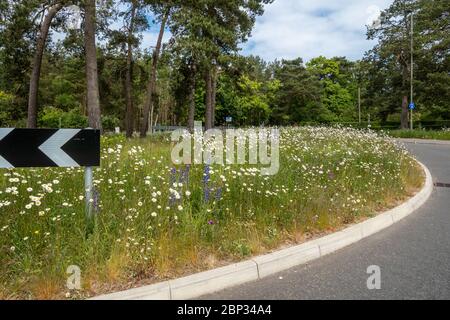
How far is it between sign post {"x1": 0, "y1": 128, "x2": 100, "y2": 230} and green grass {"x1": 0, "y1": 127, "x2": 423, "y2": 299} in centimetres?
45

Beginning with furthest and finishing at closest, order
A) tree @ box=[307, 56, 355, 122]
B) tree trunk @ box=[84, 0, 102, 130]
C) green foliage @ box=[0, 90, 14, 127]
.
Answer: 1. tree @ box=[307, 56, 355, 122]
2. green foliage @ box=[0, 90, 14, 127]
3. tree trunk @ box=[84, 0, 102, 130]

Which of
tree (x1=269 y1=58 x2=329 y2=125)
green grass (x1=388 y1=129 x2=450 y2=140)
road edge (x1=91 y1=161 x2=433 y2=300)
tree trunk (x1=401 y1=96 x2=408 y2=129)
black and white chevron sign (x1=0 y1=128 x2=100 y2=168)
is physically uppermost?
tree (x1=269 y1=58 x2=329 y2=125)

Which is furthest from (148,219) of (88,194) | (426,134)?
(426,134)

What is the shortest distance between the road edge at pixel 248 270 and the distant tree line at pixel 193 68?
42.7ft

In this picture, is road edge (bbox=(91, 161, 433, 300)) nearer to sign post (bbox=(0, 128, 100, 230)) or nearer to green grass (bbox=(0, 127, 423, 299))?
green grass (bbox=(0, 127, 423, 299))

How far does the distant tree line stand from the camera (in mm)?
18658

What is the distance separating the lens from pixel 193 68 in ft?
80.4

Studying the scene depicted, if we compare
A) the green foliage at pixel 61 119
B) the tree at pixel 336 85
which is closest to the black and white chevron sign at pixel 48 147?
the green foliage at pixel 61 119

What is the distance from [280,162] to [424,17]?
1519 inches

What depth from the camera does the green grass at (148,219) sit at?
12.1 ft

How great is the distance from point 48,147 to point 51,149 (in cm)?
4

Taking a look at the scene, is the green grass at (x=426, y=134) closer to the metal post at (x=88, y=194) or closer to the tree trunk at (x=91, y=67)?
the tree trunk at (x=91, y=67)

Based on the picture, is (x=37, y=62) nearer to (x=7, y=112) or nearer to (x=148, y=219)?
(x=148, y=219)
